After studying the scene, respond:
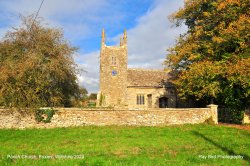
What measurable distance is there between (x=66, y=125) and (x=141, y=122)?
245 inches

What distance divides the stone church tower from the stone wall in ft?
53.7

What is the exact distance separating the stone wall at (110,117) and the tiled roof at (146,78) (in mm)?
16298

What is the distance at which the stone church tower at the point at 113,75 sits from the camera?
1555 inches

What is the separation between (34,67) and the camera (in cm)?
2034

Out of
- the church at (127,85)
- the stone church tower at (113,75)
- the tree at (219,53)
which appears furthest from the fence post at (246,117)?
the stone church tower at (113,75)

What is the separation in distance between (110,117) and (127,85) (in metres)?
17.4

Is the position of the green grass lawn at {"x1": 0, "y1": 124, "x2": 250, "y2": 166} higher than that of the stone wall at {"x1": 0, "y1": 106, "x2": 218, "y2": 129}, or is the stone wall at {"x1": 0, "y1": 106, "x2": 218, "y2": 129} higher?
the stone wall at {"x1": 0, "y1": 106, "x2": 218, "y2": 129}

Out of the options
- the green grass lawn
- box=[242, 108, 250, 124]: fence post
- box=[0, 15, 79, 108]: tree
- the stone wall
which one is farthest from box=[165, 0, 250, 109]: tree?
box=[0, 15, 79, 108]: tree

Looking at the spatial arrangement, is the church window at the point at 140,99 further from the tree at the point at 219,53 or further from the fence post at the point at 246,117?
the fence post at the point at 246,117

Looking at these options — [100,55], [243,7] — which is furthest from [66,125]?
[100,55]

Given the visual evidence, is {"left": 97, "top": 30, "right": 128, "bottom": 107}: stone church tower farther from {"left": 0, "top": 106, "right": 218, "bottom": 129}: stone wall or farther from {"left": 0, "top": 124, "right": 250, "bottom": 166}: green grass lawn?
{"left": 0, "top": 124, "right": 250, "bottom": 166}: green grass lawn

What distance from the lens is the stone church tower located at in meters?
39.5

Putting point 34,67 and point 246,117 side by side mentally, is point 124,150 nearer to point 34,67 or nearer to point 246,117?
point 34,67

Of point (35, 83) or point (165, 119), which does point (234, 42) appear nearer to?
point (165, 119)
